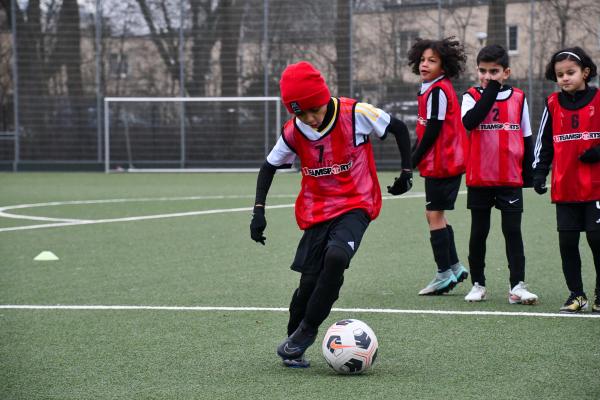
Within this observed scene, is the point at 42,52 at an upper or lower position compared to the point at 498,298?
upper

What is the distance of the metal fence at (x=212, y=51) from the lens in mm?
22250

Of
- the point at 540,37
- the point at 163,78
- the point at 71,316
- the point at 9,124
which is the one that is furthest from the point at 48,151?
the point at 71,316

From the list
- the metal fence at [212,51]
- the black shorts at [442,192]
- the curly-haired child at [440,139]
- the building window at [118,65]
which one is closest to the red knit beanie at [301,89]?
the curly-haired child at [440,139]

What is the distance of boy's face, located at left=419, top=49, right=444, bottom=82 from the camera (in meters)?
7.02

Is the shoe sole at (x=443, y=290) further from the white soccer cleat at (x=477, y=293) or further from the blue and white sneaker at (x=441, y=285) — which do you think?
the white soccer cleat at (x=477, y=293)

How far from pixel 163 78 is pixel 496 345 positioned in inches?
752

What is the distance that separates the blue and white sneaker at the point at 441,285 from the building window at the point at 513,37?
15.9 m

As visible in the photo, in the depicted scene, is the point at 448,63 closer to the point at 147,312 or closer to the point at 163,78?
the point at 147,312

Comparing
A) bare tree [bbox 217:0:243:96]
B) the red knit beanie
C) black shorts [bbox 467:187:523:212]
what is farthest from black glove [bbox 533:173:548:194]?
bare tree [bbox 217:0:243:96]

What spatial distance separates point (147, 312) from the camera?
21.0 ft

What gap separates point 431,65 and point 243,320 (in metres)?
2.36

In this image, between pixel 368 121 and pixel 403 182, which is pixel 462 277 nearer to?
pixel 403 182

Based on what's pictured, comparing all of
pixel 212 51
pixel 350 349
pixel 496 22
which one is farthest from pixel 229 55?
pixel 350 349

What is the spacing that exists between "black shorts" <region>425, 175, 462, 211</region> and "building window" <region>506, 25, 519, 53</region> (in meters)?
15.6
